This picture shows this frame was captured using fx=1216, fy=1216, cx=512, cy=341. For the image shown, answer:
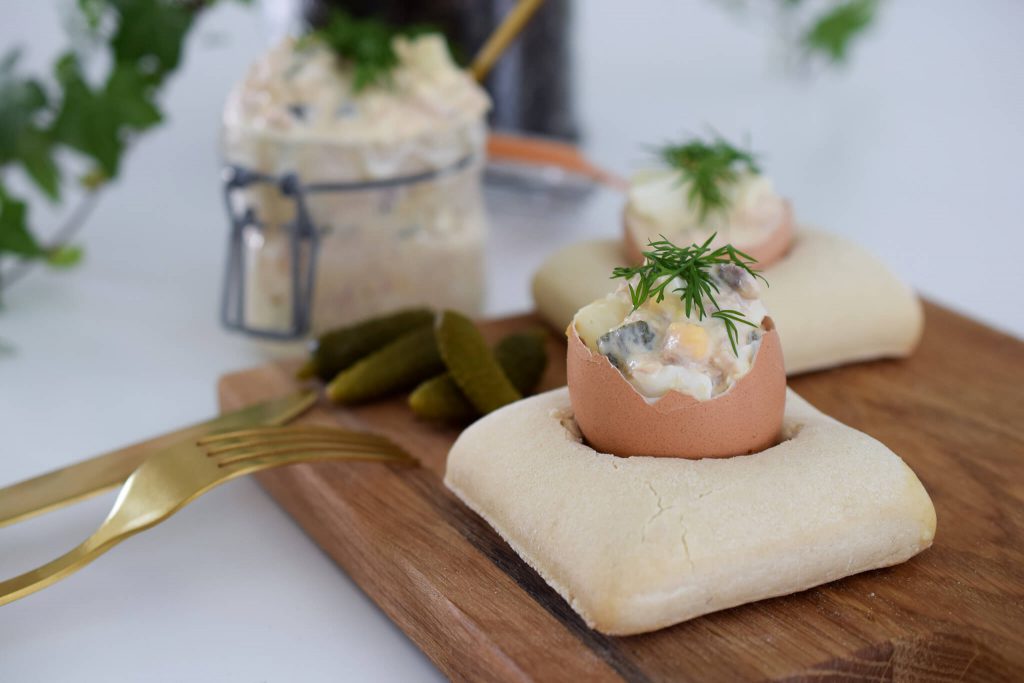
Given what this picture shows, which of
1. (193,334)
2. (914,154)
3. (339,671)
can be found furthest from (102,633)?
(914,154)

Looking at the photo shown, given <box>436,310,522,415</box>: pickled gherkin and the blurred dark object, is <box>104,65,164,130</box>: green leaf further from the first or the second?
<box>436,310,522,415</box>: pickled gherkin

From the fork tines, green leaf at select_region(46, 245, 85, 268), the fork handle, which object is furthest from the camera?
green leaf at select_region(46, 245, 85, 268)

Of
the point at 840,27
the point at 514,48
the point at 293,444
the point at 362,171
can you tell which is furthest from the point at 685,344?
the point at 840,27

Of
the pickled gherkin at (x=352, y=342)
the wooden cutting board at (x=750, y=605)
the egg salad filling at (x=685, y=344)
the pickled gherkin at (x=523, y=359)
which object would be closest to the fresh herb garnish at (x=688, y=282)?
the egg salad filling at (x=685, y=344)

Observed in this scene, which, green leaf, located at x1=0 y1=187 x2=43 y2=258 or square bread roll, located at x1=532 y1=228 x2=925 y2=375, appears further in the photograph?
green leaf, located at x1=0 y1=187 x2=43 y2=258

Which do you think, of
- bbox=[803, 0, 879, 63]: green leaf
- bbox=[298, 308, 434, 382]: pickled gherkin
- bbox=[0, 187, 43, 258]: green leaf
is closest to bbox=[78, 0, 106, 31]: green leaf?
bbox=[0, 187, 43, 258]: green leaf

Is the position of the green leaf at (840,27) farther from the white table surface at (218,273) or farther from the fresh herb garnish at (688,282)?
the fresh herb garnish at (688,282)

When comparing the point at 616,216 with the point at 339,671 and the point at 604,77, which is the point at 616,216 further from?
the point at 339,671
